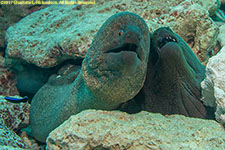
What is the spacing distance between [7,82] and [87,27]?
7.33 feet

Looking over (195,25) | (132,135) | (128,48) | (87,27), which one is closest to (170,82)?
(128,48)

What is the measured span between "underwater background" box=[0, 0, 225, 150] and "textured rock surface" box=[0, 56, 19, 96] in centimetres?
2

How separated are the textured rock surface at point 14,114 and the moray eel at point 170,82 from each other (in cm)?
205

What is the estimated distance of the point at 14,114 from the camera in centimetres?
287

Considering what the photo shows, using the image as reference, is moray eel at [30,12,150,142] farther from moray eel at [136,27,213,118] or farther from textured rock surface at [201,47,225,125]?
textured rock surface at [201,47,225,125]

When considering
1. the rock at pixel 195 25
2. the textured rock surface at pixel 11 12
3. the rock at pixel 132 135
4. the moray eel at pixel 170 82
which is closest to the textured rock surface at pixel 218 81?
the rock at pixel 132 135

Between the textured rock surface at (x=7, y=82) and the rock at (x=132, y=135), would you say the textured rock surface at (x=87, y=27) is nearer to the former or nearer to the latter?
the textured rock surface at (x=7, y=82)

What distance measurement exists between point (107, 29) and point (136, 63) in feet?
1.40

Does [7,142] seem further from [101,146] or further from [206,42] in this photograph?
[206,42]

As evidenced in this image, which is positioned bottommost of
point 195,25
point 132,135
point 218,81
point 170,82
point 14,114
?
point 14,114

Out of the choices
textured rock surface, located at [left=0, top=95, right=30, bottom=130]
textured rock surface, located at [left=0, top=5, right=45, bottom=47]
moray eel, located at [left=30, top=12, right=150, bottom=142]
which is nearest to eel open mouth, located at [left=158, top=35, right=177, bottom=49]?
moray eel, located at [left=30, top=12, right=150, bottom=142]

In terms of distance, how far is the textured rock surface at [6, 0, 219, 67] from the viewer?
9.00ft

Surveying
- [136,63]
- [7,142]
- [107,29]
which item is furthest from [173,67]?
[7,142]

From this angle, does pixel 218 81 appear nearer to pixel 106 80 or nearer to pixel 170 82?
pixel 170 82
